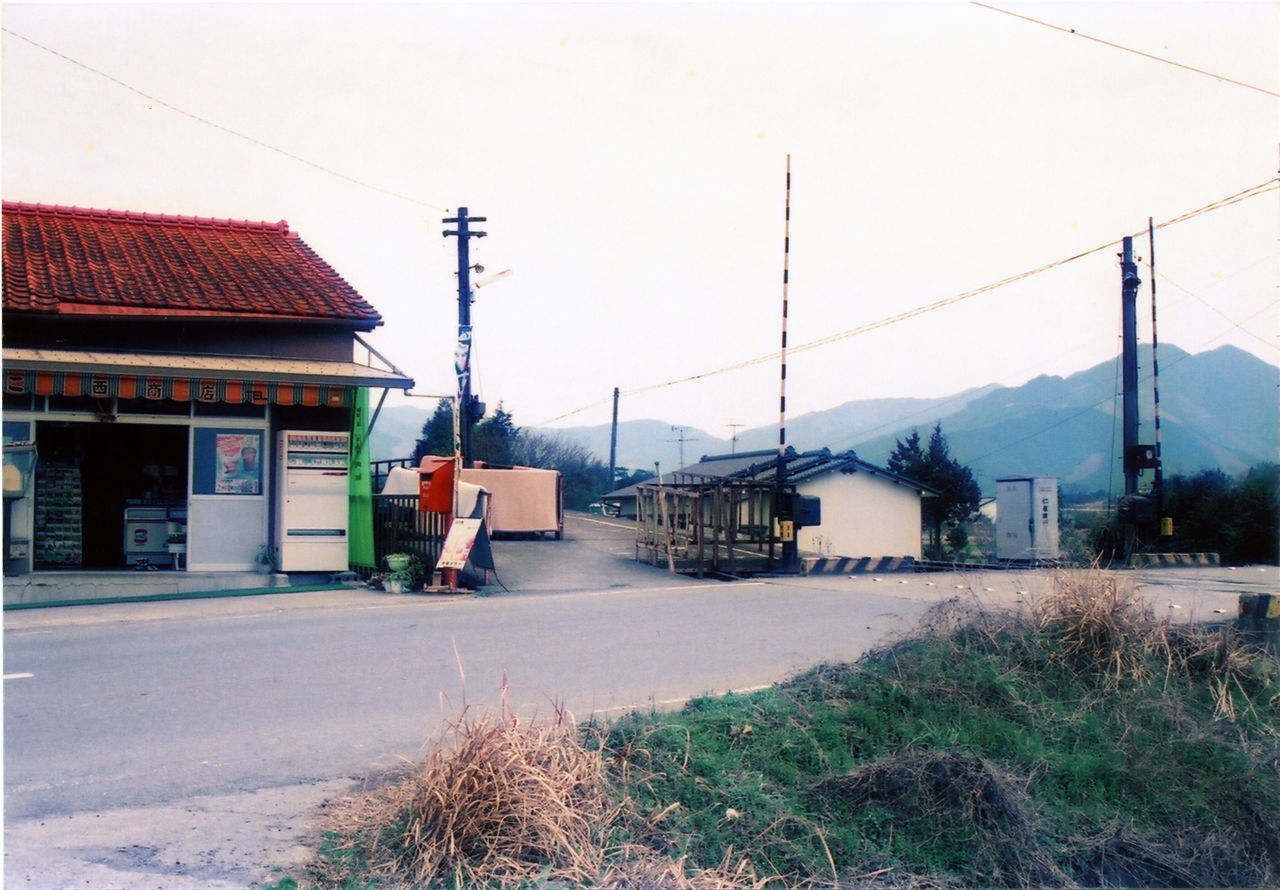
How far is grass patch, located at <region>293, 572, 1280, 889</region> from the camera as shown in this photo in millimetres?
4555

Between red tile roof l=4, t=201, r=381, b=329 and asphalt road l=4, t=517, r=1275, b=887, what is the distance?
4752mm

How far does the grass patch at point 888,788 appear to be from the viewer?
4555 millimetres

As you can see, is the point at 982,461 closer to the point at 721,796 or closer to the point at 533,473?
the point at 533,473

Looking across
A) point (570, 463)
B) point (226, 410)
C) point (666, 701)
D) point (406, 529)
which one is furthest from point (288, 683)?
point (570, 463)

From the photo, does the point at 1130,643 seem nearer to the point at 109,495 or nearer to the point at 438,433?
the point at 109,495

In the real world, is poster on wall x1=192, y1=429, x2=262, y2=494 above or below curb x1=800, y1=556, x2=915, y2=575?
above

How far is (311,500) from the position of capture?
1567 centimetres

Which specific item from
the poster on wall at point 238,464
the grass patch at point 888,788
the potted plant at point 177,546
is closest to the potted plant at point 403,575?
the poster on wall at point 238,464

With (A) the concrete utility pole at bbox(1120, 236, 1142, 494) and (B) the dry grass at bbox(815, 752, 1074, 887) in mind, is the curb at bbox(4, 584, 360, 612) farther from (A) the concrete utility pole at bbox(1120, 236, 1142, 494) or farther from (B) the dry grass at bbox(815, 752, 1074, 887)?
(A) the concrete utility pole at bbox(1120, 236, 1142, 494)

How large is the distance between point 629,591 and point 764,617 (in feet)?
11.3

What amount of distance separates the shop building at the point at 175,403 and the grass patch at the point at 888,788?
33.7ft

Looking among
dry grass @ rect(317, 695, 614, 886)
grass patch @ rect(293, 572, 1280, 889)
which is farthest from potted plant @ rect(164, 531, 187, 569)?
dry grass @ rect(317, 695, 614, 886)

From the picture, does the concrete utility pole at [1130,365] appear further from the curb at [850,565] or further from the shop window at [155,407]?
the shop window at [155,407]

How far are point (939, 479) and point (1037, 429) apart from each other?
215ft
